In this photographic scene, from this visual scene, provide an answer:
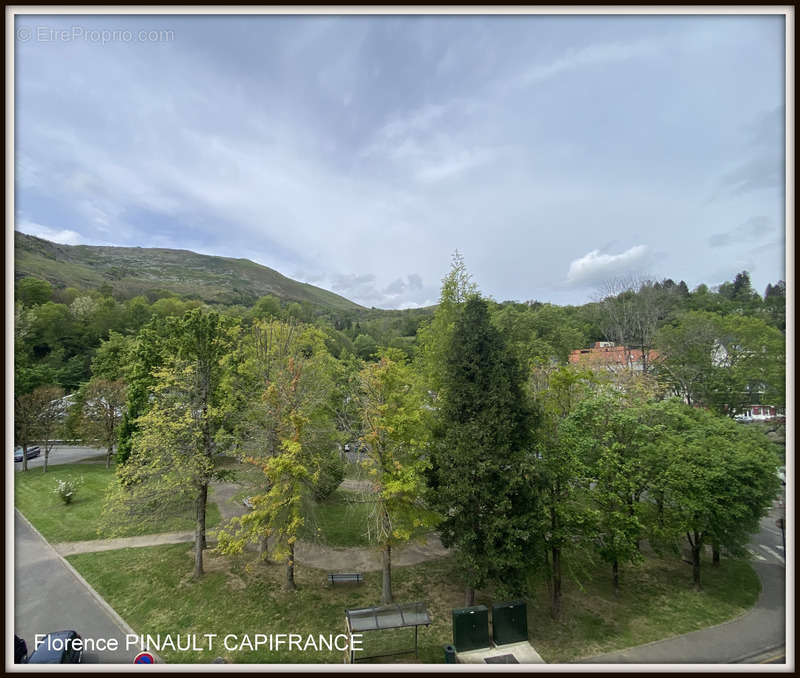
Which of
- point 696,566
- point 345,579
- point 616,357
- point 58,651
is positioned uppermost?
Answer: point 616,357

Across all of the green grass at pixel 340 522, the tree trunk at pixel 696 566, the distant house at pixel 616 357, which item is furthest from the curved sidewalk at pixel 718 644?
the distant house at pixel 616 357

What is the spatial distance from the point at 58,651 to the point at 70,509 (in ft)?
46.8

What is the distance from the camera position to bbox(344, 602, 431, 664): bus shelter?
9.61m

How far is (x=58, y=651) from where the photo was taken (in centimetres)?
966

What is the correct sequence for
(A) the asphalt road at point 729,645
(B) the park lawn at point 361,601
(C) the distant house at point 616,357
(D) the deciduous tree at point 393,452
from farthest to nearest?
(C) the distant house at point 616,357
(D) the deciduous tree at point 393,452
(B) the park lawn at point 361,601
(A) the asphalt road at point 729,645

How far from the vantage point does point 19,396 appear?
92.6ft

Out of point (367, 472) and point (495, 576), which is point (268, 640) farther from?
point (495, 576)

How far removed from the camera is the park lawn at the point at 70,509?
1761 centimetres

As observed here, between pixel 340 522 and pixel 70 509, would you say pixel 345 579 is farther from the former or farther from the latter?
pixel 70 509

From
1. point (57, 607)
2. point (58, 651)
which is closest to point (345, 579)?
point (58, 651)

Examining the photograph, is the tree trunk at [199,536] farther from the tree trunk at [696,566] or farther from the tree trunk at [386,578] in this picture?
the tree trunk at [696,566]

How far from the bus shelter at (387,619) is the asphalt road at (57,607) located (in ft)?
22.1

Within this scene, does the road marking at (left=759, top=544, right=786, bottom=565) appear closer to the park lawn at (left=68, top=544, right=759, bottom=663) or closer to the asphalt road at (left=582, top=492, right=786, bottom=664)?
the park lawn at (left=68, top=544, right=759, bottom=663)

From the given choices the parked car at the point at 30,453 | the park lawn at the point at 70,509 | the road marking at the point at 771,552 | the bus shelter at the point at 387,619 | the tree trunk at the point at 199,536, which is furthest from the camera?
the parked car at the point at 30,453
